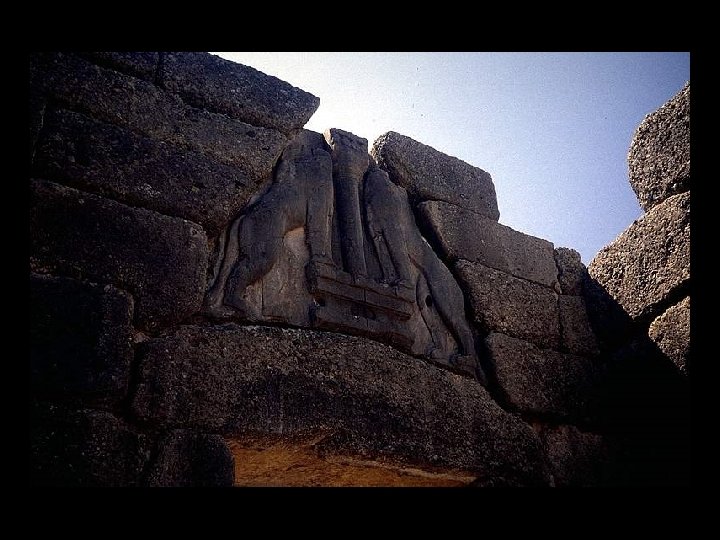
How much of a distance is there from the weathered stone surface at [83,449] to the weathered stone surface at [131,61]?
169cm

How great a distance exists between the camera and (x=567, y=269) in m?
5.01

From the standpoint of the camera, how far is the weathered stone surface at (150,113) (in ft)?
11.9

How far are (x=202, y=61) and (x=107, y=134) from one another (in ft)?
2.51

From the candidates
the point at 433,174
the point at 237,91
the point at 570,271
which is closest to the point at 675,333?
the point at 570,271

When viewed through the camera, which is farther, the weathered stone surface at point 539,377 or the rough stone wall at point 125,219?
the weathered stone surface at point 539,377

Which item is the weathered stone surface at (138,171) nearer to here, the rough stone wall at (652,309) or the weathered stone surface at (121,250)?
the weathered stone surface at (121,250)

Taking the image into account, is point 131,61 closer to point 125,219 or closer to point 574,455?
point 125,219

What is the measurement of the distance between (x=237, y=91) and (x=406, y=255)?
1.19 meters

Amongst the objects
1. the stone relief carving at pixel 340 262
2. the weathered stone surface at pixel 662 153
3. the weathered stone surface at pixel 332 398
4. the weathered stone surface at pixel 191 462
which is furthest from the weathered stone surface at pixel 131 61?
the weathered stone surface at pixel 662 153

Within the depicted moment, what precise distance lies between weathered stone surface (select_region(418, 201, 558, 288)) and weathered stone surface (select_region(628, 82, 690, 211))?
67 centimetres

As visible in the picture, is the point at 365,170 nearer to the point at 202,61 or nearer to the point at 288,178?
the point at 288,178

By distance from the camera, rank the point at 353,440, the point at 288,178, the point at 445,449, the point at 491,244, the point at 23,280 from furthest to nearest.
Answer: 1. the point at 491,244
2. the point at 288,178
3. the point at 445,449
4. the point at 353,440
5. the point at 23,280

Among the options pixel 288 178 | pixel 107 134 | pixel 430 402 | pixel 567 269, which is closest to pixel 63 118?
pixel 107 134

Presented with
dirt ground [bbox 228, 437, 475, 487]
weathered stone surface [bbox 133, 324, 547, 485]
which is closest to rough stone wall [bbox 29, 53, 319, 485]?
weathered stone surface [bbox 133, 324, 547, 485]
